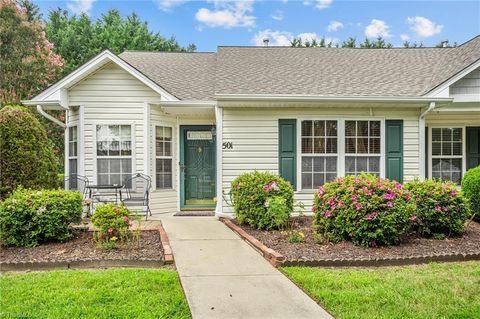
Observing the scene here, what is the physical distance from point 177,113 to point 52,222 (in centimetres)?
453

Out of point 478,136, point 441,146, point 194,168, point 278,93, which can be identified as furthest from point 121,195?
point 478,136

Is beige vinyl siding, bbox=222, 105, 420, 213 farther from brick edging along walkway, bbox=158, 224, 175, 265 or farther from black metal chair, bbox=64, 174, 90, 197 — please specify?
black metal chair, bbox=64, 174, 90, 197

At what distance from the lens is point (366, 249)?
18.9 feet

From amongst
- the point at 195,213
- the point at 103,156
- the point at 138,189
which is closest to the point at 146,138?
the point at 103,156

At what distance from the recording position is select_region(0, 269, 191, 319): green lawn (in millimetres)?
3449

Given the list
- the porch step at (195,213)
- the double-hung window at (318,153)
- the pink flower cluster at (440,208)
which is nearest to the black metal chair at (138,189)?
the porch step at (195,213)

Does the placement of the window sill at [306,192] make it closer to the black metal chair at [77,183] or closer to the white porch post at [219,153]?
the white porch post at [219,153]

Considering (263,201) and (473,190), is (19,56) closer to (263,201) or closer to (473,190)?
(263,201)

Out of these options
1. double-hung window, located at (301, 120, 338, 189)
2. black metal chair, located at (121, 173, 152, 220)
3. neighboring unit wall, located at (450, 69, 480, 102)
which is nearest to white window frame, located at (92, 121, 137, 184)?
black metal chair, located at (121, 173, 152, 220)

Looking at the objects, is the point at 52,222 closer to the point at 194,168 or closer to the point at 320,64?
the point at 194,168

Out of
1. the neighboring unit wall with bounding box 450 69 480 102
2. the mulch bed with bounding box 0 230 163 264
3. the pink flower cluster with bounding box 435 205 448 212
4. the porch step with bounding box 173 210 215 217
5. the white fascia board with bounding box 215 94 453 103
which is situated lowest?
the porch step with bounding box 173 210 215 217

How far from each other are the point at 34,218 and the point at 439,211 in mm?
6459

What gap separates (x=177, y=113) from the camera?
31.5ft

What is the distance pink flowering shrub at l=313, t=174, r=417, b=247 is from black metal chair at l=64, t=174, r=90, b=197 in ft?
18.6
